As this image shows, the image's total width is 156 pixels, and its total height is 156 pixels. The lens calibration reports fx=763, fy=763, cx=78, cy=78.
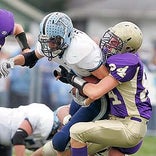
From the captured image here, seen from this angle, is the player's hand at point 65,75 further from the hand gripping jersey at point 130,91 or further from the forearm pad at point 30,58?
the forearm pad at point 30,58

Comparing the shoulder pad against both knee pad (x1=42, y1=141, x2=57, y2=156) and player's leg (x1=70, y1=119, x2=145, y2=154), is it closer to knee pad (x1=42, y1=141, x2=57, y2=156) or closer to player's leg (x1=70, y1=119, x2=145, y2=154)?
player's leg (x1=70, y1=119, x2=145, y2=154)

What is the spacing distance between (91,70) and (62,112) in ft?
3.44

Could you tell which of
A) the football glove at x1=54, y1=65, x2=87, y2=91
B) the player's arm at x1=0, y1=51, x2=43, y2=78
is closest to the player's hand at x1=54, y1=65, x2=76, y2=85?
the football glove at x1=54, y1=65, x2=87, y2=91

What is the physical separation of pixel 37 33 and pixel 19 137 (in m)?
10.0

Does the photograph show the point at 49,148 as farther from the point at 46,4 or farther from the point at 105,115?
the point at 46,4

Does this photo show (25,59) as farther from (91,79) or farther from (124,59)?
(124,59)

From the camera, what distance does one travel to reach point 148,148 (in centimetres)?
984

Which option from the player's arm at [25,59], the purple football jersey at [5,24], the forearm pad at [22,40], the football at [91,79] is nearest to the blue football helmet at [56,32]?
the football at [91,79]

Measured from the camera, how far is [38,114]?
6.61 metres

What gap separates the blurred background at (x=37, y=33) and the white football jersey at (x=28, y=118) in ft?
11.8

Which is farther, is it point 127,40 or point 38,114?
point 38,114

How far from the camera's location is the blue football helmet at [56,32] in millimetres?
5668

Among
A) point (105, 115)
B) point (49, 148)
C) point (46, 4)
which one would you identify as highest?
point (105, 115)

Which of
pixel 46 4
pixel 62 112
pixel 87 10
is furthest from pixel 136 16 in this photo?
pixel 62 112
